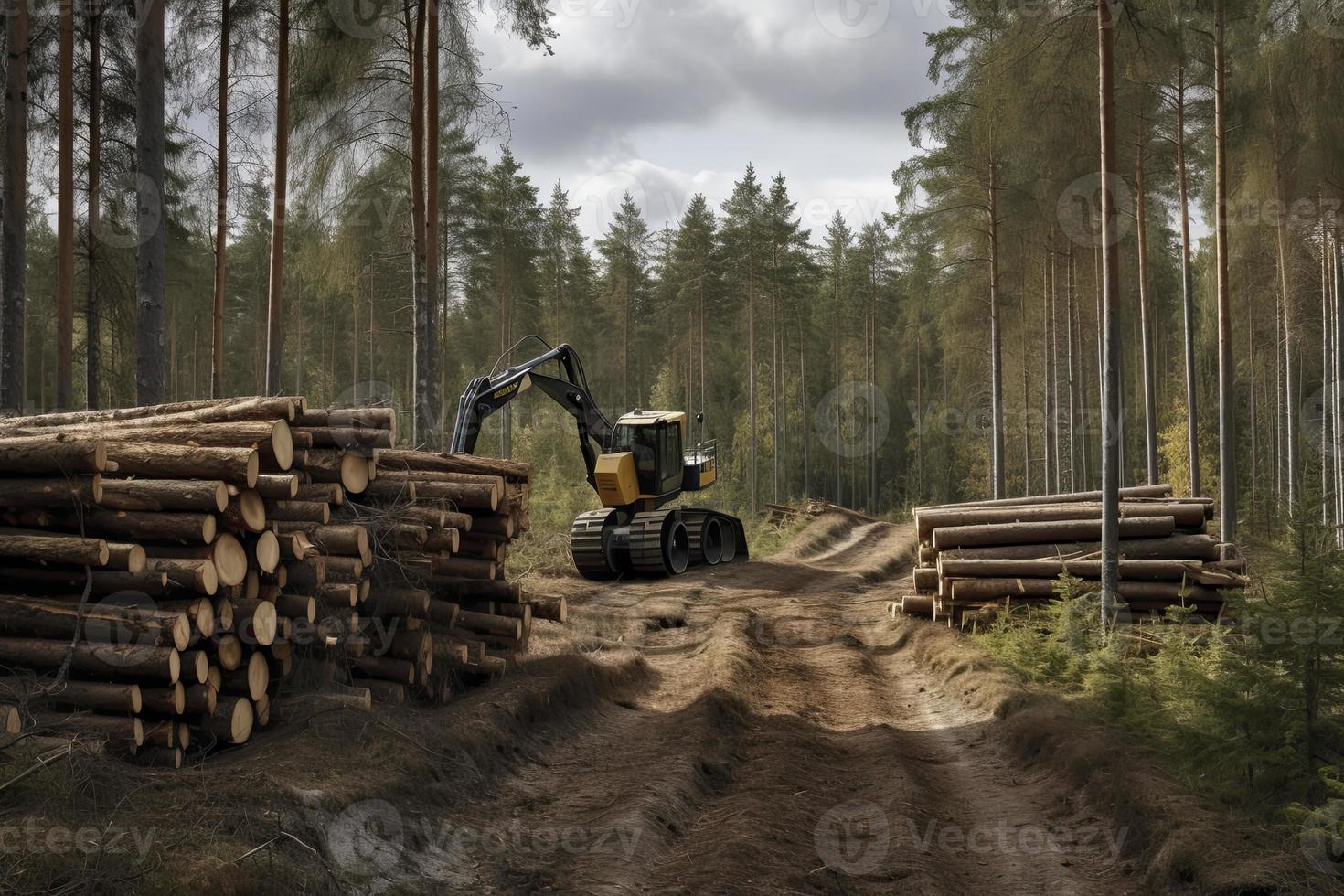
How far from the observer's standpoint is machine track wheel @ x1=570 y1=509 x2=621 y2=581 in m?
18.5

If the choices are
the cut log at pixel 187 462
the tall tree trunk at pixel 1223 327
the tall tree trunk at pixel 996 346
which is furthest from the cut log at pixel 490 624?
the tall tree trunk at pixel 996 346

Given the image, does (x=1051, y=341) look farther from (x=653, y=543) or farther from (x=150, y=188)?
(x=150, y=188)

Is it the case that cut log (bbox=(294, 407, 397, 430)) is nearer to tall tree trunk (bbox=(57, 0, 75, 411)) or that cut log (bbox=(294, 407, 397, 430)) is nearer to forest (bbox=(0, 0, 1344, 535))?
forest (bbox=(0, 0, 1344, 535))

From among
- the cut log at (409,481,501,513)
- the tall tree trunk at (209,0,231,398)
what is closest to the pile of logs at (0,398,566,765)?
the cut log at (409,481,501,513)

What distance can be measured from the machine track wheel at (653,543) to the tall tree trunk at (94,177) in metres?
10.8

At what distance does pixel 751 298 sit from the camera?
38.7m

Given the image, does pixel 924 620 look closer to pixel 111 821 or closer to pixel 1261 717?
pixel 1261 717

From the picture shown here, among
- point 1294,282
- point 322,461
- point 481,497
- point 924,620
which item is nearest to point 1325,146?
point 1294,282

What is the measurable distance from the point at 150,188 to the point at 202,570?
22.5 ft

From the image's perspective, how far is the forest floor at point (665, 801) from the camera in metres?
5.08

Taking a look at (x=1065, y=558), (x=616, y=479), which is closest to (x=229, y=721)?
(x=1065, y=558)

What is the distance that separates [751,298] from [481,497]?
30.1 meters

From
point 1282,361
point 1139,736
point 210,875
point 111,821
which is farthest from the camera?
point 1282,361

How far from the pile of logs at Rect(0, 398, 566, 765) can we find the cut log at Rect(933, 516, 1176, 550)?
7.38 meters
